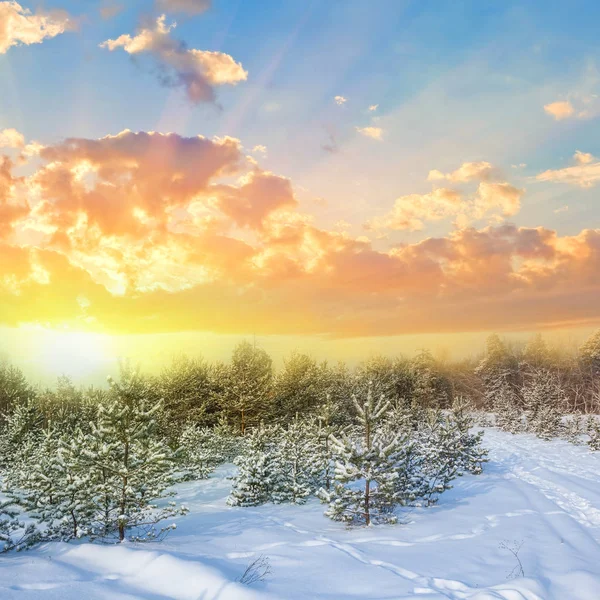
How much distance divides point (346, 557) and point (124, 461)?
249 inches

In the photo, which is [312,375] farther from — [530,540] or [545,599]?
[545,599]

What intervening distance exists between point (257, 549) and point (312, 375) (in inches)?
1443

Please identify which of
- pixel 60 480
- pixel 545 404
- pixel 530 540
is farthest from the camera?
pixel 545 404

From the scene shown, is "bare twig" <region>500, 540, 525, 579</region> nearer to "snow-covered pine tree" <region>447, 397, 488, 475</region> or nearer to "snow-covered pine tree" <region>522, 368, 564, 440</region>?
"snow-covered pine tree" <region>447, 397, 488, 475</region>

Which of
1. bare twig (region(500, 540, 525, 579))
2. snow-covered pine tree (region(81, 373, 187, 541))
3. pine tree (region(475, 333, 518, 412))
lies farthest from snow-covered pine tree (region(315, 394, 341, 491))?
pine tree (region(475, 333, 518, 412))

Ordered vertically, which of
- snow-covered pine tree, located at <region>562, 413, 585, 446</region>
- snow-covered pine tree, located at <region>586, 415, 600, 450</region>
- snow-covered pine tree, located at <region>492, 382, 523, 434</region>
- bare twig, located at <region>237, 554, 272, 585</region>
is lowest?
snow-covered pine tree, located at <region>492, 382, 523, 434</region>

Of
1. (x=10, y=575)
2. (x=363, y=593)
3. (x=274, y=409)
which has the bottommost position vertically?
(x=274, y=409)

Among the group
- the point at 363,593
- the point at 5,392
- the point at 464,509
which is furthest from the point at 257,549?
the point at 5,392

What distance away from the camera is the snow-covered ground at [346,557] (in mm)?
6707

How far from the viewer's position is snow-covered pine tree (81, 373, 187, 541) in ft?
35.1

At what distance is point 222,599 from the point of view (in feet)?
20.6

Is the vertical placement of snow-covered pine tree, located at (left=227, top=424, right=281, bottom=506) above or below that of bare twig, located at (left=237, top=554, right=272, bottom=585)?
below

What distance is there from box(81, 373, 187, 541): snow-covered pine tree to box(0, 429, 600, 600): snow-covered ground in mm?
1423

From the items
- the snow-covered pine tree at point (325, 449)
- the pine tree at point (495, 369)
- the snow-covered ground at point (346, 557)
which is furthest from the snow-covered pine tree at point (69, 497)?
the pine tree at point (495, 369)
